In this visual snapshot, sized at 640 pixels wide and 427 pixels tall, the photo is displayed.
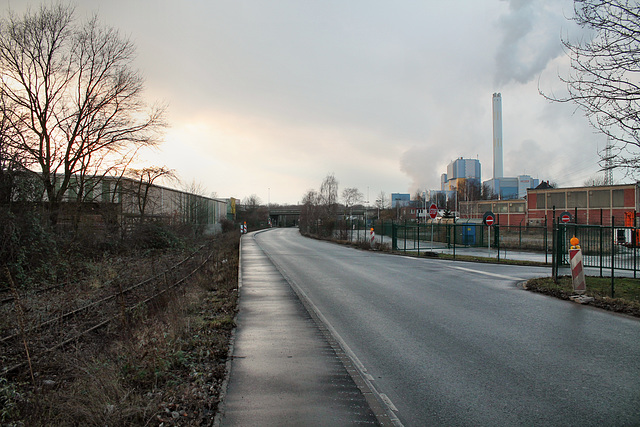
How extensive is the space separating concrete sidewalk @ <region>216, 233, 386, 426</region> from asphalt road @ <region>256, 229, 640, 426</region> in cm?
40

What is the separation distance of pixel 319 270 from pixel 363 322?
30.4ft

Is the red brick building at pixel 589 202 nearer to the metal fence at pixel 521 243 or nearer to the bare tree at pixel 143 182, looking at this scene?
the metal fence at pixel 521 243

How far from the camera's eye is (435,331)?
24.1 feet

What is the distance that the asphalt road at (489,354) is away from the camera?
168 inches

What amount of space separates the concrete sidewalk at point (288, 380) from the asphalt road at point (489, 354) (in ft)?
1.33

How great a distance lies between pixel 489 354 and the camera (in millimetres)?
6047

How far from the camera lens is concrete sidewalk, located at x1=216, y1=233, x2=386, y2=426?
13.3 ft

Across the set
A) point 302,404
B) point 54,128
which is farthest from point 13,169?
point 302,404

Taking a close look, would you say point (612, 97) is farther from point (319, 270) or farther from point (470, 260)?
point (470, 260)

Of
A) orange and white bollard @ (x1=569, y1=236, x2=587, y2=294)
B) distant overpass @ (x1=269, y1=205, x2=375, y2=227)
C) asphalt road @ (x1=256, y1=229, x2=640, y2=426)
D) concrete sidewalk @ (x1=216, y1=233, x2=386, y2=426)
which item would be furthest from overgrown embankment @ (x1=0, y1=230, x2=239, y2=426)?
distant overpass @ (x1=269, y1=205, x2=375, y2=227)

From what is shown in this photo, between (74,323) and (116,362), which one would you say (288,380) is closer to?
(116,362)

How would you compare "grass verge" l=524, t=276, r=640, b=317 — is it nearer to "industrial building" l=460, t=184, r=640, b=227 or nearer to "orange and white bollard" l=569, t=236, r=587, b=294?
"orange and white bollard" l=569, t=236, r=587, b=294

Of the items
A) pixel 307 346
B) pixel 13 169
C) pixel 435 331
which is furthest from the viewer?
pixel 13 169

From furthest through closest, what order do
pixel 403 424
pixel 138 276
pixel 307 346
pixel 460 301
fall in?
pixel 138 276 → pixel 460 301 → pixel 307 346 → pixel 403 424
